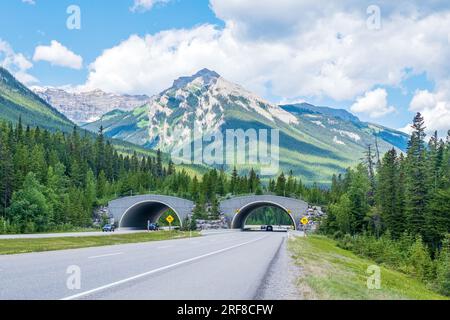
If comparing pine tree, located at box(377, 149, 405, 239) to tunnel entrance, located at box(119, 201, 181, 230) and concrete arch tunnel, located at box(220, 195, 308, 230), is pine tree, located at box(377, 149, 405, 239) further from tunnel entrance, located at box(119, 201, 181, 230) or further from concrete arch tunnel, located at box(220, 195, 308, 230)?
tunnel entrance, located at box(119, 201, 181, 230)

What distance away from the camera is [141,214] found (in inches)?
4099

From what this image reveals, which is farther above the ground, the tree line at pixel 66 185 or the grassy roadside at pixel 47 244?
the tree line at pixel 66 185

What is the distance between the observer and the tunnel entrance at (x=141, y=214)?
93.6 meters

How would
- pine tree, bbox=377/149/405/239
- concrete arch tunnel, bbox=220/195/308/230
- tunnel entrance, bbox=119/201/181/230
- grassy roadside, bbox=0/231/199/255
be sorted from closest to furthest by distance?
grassy roadside, bbox=0/231/199/255
pine tree, bbox=377/149/405/239
concrete arch tunnel, bbox=220/195/308/230
tunnel entrance, bbox=119/201/181/230

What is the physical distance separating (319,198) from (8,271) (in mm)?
99838

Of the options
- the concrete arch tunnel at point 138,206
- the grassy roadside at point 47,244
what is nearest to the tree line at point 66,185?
the concrete arch tunnel at point 138,206

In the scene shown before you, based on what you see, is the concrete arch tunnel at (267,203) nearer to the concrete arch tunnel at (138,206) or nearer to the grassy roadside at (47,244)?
the concrete arch tunnel at (138,206)

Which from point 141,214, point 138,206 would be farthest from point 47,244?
point 141,214

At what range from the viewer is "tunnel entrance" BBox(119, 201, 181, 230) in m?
93.6

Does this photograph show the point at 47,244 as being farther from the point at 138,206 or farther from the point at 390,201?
the point at 138,206

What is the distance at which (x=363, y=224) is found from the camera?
74.3 metres

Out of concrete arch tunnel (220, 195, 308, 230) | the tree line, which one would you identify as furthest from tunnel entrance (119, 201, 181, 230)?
concrete arch tunnel (220, 195, 308, 230)
